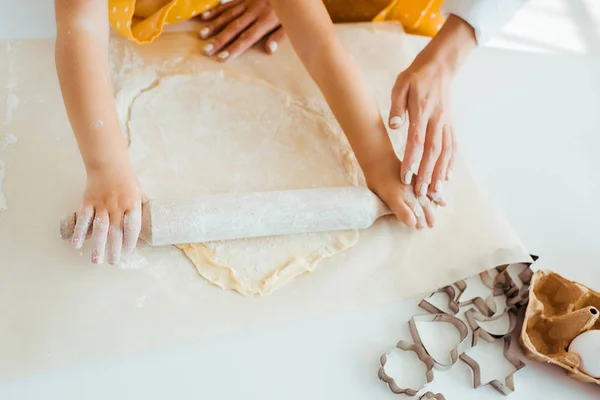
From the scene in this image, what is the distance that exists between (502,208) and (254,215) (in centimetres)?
46

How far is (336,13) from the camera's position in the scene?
1.38 meters

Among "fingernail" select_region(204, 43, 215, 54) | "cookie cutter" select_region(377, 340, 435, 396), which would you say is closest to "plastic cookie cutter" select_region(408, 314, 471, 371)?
"cookie cutter" select_region(377, 340, 435, 396)

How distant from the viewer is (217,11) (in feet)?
4.12

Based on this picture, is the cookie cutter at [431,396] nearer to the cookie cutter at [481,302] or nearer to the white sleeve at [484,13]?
the cookie cutter at [481,302]

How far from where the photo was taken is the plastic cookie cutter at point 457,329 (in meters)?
0.95

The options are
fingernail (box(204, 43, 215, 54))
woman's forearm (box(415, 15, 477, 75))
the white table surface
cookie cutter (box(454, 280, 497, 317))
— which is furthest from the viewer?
fingernail (box(204, 43, 215, 54))

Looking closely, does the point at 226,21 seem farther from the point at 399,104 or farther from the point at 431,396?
the point at 431,396

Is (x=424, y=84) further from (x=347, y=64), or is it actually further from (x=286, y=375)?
(x=286, y=375)

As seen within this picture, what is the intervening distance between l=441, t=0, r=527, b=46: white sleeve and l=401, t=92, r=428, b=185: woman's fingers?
0.17 meters

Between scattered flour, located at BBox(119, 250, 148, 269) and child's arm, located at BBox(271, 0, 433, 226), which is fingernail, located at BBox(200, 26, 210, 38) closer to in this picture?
child's arm, located at BBox(271, 0, 433, 226)

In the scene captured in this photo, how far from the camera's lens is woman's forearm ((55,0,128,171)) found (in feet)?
3.11

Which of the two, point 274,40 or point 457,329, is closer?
point 457,329

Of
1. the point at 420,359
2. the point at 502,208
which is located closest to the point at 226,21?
the point at 502,208

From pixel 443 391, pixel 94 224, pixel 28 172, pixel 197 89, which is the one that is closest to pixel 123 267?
pixel 94 224
